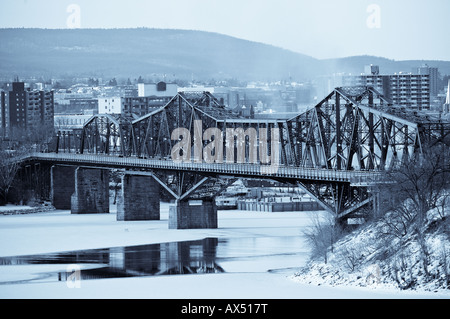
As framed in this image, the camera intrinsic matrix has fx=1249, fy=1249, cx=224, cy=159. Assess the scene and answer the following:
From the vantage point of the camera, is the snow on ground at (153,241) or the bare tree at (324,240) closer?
the snow on ground at (153,241)

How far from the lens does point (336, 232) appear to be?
202 ft

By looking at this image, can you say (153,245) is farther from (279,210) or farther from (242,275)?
(279,210)

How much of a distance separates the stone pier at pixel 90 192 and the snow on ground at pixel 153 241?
2507 millimetres

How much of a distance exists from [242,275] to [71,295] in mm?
9923

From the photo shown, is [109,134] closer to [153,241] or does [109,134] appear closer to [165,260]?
[153,241]

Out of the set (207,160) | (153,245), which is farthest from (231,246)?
Result: (207,160)

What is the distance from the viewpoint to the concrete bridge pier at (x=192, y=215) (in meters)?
97.0

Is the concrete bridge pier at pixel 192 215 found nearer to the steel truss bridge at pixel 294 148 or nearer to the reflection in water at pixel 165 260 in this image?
the steel truss bridge at pixel 294 148

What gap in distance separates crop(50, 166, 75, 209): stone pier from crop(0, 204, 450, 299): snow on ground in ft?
21.5

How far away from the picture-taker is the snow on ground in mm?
49812

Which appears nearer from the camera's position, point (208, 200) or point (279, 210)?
point (208, 200)

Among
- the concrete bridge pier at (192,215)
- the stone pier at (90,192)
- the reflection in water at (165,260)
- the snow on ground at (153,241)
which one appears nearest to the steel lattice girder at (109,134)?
the stone pier at (90,192)

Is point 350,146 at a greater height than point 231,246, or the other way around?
point 350,146
